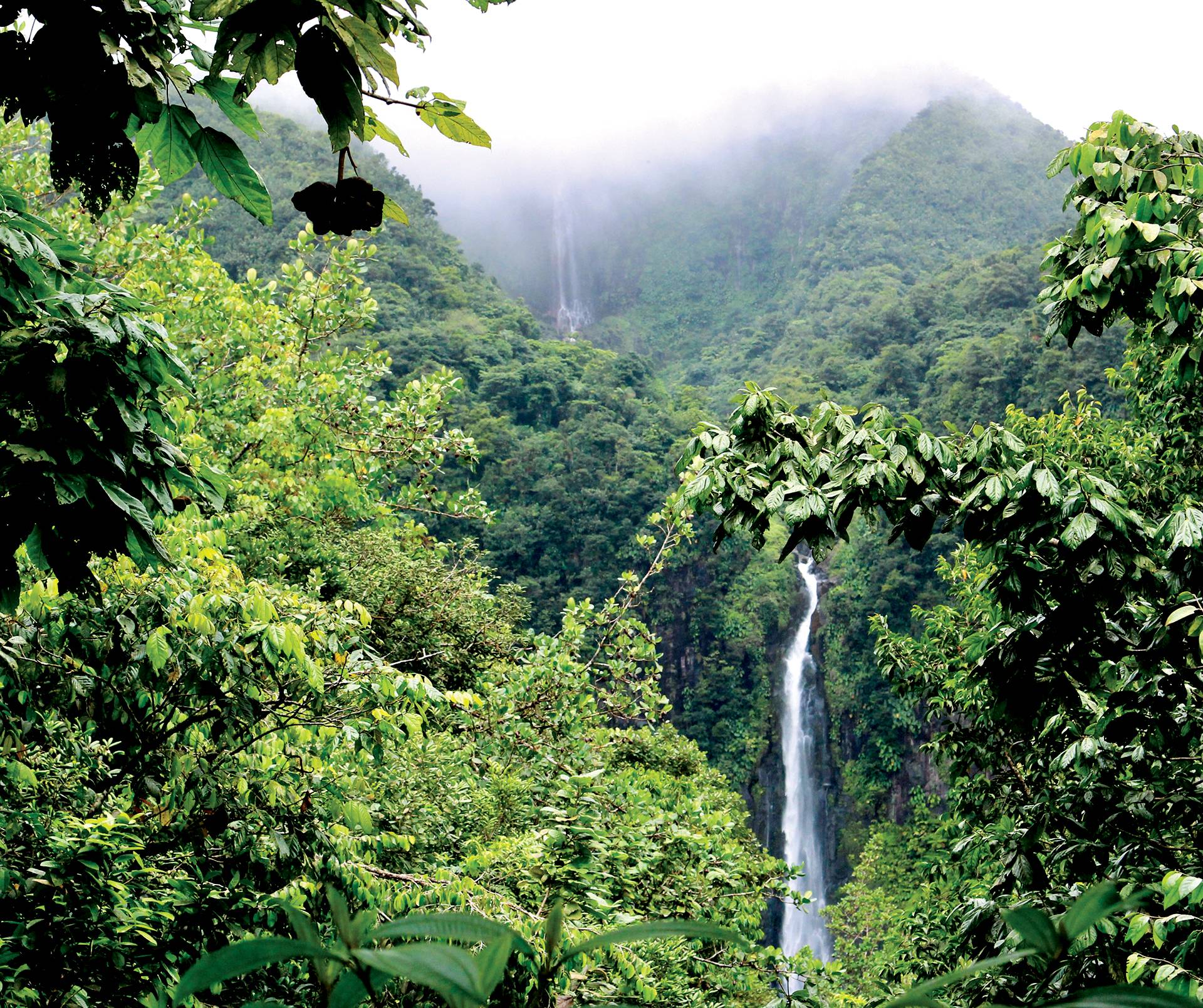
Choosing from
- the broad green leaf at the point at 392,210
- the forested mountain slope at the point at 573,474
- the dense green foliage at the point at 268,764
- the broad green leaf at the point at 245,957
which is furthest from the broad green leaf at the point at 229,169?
A: the forested mountain slope at the point at 573,474

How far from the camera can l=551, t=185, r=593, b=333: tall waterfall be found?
191ft

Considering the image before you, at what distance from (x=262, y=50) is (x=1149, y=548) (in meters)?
2.15

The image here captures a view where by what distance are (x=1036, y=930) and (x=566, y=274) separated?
2537 inches

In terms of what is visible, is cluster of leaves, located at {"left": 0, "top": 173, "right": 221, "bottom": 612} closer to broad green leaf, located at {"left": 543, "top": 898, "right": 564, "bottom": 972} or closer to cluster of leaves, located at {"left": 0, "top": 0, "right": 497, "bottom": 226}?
cluster of leaves, located at {"left": 0, "top": 0, "right": 497, "bottom": 226}

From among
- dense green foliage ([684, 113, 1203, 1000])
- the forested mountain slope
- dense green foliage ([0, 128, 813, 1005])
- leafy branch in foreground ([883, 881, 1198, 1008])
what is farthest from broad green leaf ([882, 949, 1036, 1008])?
the forested mountain slope

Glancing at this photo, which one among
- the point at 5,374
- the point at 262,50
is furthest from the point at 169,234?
the point at 262,50

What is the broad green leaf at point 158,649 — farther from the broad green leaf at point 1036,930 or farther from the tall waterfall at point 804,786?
the tall waterfall at point 804,786

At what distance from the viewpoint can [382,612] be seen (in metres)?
7.07

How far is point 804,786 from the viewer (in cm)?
2267

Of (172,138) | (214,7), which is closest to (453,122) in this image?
(214,7)

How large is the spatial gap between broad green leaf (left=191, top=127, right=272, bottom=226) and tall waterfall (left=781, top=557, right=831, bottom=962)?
Answer: 20856 mm

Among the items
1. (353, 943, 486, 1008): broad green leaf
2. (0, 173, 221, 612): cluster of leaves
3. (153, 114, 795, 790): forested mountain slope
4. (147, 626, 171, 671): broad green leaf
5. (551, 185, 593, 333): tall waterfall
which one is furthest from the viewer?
(551, 185, 593, 333): tall waterfall

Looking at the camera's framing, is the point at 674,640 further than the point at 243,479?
Yes

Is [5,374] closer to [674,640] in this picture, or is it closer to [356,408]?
[356,408]
